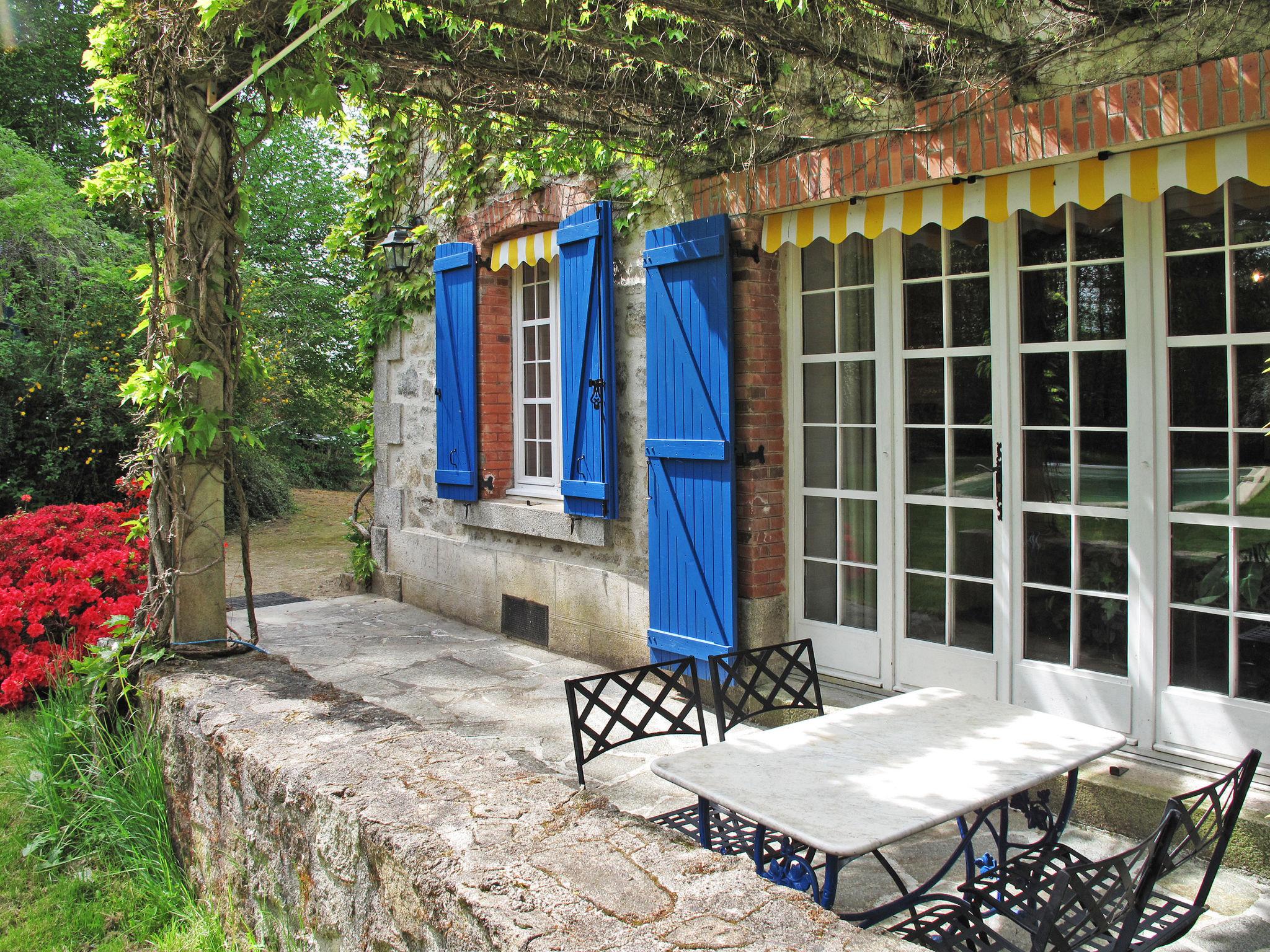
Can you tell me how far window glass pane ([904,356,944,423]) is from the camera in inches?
171

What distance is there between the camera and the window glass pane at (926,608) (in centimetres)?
440

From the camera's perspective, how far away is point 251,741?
9.36ft

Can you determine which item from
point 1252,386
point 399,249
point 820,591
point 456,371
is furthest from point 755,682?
point 399,249

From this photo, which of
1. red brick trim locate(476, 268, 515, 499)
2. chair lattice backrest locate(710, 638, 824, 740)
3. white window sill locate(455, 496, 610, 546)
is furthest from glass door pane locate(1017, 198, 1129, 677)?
red brick trim locate(476, 268, 515, 499)

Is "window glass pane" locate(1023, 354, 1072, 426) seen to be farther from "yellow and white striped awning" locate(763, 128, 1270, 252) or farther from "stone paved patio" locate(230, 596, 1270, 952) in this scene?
"stone paved patio" locate(230, 596, 1270, 952)

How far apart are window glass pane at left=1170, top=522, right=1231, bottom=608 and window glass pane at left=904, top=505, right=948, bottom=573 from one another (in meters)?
0.96

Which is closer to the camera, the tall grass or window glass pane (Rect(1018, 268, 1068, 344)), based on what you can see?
the tall grass

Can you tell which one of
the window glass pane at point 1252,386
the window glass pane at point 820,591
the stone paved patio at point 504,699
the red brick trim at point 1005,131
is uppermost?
the red brick trim at point 1005,131

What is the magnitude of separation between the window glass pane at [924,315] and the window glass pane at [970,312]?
6 cm


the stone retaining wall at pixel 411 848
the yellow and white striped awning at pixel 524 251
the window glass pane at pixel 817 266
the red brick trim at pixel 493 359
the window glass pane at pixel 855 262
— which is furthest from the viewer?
the red brick trim at pixel 493 359

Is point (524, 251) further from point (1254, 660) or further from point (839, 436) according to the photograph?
point (1254, 660)

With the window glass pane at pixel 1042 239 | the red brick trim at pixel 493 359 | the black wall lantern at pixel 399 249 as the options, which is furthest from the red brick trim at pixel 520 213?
the window glass pane at pixel 1042 239

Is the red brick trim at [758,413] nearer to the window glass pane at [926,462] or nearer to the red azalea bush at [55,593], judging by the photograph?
the window glass pane at [926,462]

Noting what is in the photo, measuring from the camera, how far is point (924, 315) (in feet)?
14.4
